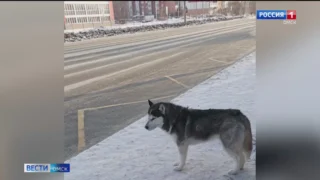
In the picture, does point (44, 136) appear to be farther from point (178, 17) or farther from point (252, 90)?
point (252, 90)

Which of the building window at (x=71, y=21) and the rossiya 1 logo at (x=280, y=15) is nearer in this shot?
the rossiya 1 logo at (x=280, y=15)

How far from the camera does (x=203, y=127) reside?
2.03 m

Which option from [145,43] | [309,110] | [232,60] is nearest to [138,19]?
[145,43]

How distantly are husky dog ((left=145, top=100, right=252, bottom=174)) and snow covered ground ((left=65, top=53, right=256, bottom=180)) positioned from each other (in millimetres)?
33

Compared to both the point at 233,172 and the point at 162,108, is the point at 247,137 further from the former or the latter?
the point at 162,108

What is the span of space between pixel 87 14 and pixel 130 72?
419 mm

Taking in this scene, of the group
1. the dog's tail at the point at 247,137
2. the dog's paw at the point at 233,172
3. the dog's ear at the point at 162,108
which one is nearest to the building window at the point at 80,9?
the dog's ear at the point at 162,108

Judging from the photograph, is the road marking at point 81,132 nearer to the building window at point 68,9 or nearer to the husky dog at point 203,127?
the husky dog at point 203,127

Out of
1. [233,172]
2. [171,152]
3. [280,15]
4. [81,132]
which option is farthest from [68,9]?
[233,172]

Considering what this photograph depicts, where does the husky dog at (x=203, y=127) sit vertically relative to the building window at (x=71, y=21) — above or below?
below

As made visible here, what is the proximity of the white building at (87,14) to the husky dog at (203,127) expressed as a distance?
1.83 feet

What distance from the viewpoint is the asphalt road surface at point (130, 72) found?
2115mm

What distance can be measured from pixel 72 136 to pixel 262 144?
43.8 inches

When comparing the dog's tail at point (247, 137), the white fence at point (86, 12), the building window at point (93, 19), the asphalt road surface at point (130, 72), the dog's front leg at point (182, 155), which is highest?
the white fence at point (86, 12)
